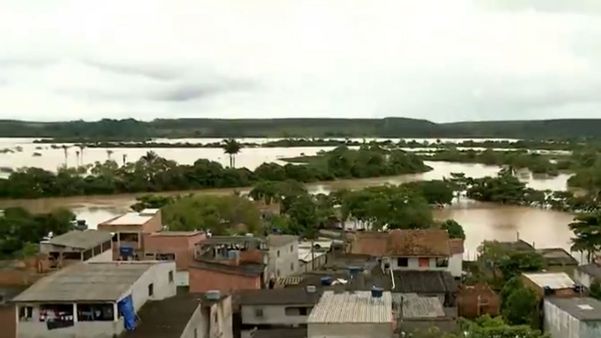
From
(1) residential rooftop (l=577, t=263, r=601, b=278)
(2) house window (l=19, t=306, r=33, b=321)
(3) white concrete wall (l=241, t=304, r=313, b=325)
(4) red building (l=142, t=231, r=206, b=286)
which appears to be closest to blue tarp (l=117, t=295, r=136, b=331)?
(2) house window (l=19, t=306, r=33, b=321)

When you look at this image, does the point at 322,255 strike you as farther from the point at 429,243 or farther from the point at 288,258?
the point at 429,243

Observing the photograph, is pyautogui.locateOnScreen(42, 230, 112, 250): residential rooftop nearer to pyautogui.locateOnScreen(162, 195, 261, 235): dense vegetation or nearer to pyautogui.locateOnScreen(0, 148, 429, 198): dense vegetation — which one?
pyautogui.locateOnScreen(162, 195, 261, 235): dense vegetation

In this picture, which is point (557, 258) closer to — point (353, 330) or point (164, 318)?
point (353, 330)

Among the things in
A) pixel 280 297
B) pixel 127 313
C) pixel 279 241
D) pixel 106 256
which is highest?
pixel 127 313

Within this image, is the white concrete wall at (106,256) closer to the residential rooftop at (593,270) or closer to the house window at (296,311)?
the house window at (296,311)

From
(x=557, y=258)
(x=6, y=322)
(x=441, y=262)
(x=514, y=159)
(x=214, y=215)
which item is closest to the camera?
(x=6, y=322)

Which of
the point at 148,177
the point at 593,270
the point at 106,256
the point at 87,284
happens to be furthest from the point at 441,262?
the point at 148,177
